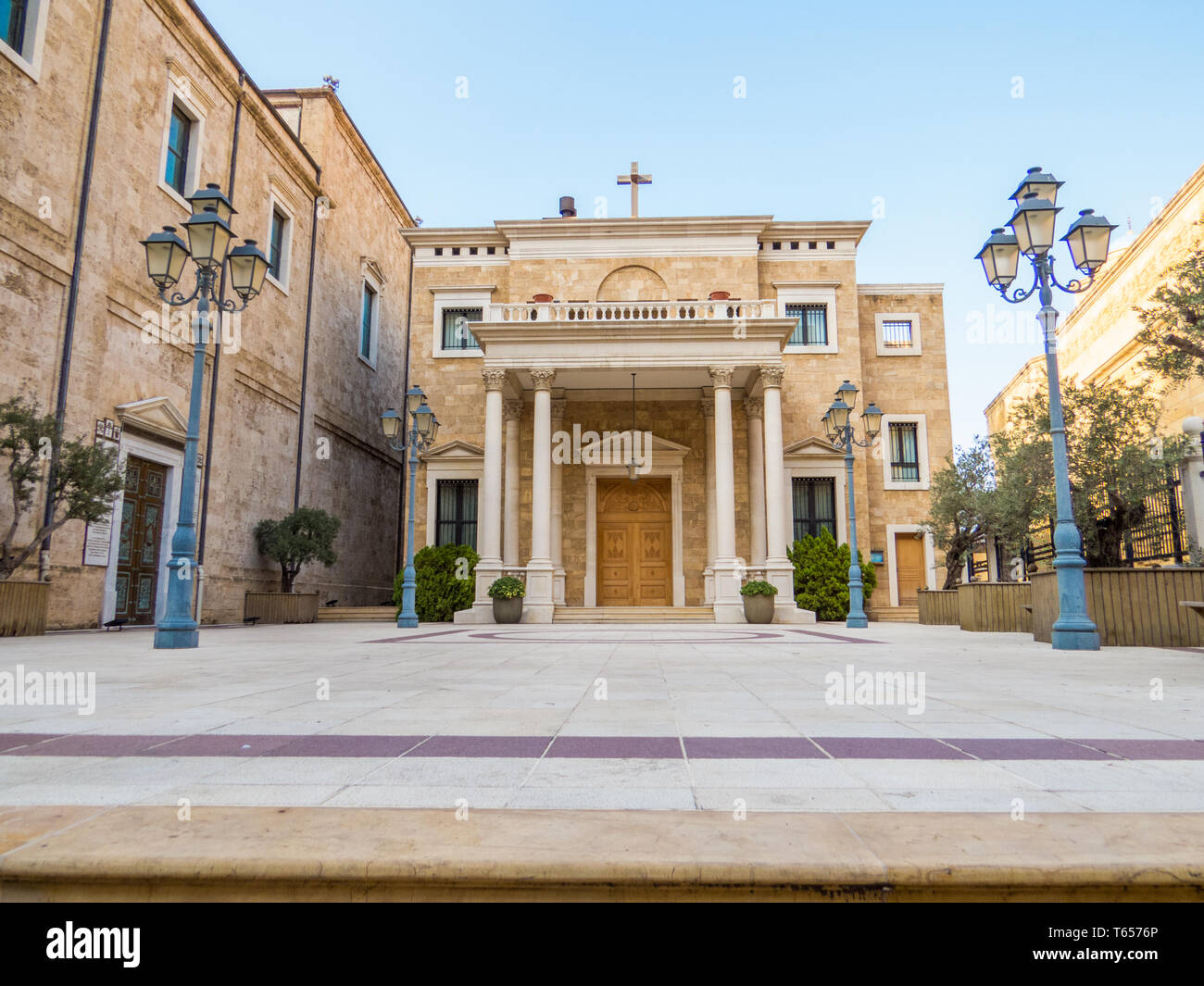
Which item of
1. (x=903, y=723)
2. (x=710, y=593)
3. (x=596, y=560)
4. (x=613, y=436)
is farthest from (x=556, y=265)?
(x=903, y=723)

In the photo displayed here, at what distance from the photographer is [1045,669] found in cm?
718

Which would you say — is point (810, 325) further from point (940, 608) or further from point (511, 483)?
point (511, 483)

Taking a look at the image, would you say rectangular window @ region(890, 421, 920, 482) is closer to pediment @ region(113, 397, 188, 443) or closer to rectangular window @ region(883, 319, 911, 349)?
rectangular window @ region(883, 319, 911, 349)

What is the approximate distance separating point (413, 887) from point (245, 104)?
2289cm

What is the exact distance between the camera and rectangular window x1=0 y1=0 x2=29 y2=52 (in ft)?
→ 41.0

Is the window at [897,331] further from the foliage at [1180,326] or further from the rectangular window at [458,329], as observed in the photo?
the rectangular window at [458,329]

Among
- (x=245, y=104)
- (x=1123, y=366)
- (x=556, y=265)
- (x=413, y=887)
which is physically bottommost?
(x=413, y=887)

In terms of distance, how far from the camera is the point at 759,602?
18.2 m

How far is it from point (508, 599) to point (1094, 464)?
1288 centimetres

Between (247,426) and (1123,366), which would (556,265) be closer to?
(247,426)

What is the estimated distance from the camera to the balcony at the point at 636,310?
2011 centimetres

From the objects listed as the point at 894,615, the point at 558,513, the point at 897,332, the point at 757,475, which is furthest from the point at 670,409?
the point at 894,615

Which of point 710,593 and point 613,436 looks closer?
point 710,593

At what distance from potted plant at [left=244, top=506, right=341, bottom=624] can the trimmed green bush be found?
7.46 ft
